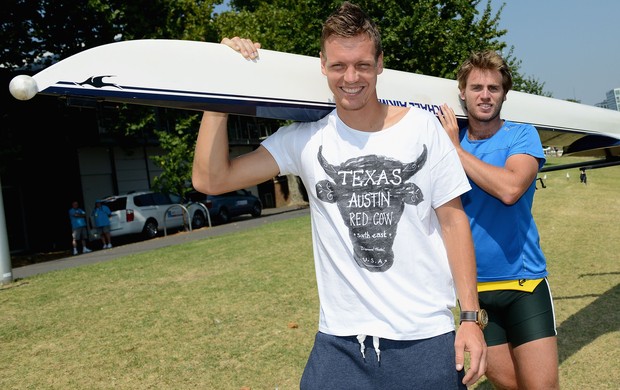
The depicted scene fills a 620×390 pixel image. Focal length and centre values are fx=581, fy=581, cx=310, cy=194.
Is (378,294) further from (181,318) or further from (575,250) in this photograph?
(575,250)

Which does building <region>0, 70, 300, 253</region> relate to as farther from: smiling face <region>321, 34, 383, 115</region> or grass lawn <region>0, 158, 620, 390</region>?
smiling face <region>321, 34, 383, 115</region>

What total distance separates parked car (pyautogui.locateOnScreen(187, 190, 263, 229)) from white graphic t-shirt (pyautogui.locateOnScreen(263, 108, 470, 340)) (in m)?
21.8

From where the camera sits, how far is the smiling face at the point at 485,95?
10.4 ft

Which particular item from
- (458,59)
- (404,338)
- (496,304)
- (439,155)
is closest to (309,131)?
(439,155)

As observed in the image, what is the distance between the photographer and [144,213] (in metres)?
21.0

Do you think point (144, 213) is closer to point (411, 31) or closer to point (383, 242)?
point (411, 31)

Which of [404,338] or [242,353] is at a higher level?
[404,338]

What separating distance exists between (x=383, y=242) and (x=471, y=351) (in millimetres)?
523

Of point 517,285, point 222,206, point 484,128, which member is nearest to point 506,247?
point 517,285

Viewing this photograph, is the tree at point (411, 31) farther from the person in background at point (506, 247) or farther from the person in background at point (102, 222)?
the person in background at point (506, 247)

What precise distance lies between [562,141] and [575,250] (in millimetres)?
4858

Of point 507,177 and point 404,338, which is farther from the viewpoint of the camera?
point 507,177

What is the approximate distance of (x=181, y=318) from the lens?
7.03 meters

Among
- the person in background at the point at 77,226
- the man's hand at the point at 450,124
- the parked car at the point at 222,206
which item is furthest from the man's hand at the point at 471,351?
the parked car at the point at 222,206
